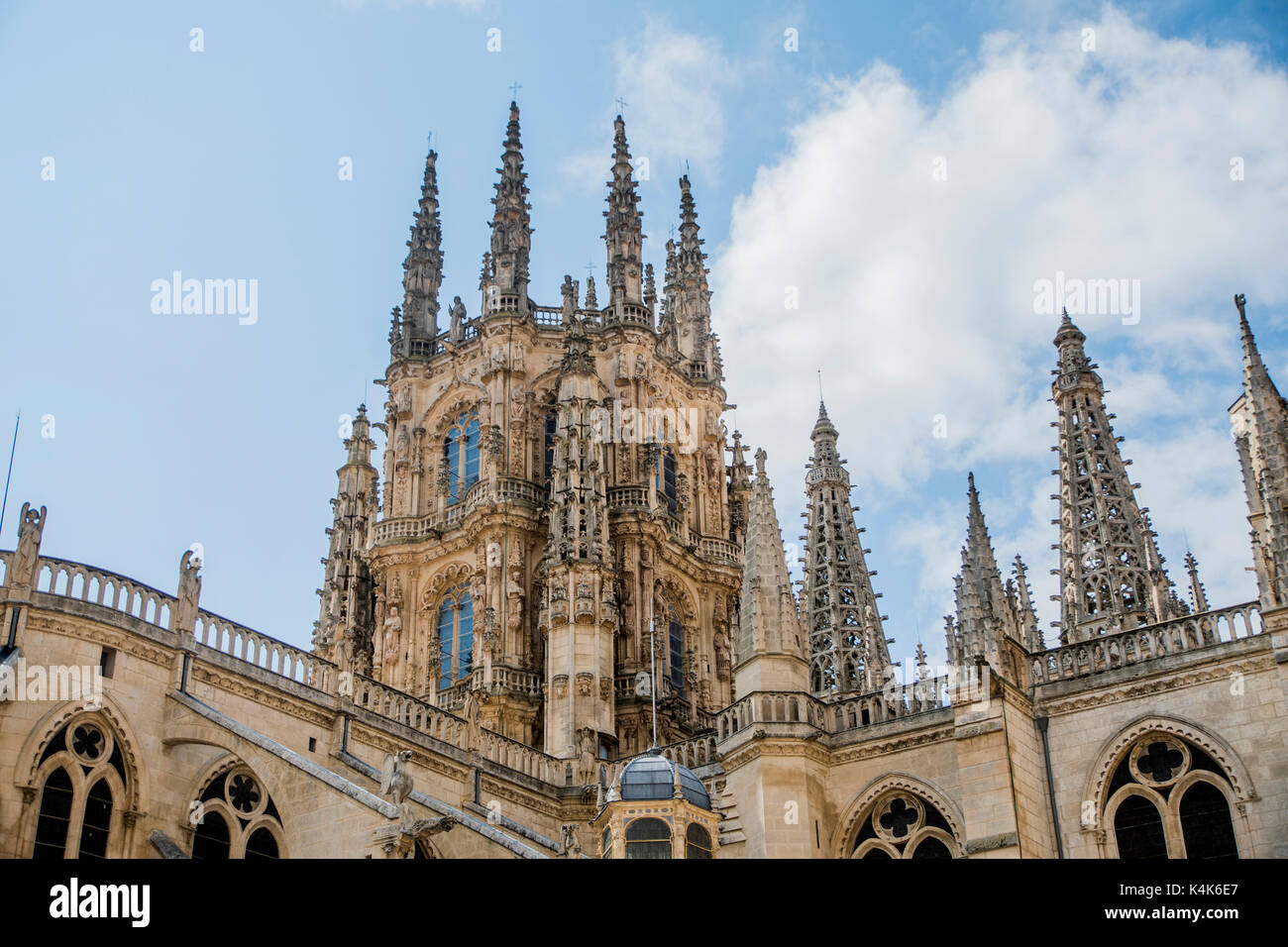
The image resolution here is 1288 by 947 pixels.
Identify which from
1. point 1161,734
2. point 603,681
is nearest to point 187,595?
point 603,681

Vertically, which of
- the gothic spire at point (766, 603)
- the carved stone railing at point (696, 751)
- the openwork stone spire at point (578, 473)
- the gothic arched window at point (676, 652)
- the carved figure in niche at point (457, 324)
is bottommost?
the carved stone railing at point (696, 751)

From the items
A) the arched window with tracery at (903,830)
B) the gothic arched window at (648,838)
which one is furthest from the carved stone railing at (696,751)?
the gothic arched window at (648,838)

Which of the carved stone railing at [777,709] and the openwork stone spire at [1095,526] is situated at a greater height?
the openwork stone spire at [1095,526]

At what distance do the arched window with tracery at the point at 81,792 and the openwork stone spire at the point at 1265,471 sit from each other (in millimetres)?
19881

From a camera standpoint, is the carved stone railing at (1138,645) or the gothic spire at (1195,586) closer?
the carved stone railing at (1138,645)

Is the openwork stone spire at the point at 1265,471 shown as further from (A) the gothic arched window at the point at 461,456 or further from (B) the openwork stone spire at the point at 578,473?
(A) the gothic arched window at the point at 461,456

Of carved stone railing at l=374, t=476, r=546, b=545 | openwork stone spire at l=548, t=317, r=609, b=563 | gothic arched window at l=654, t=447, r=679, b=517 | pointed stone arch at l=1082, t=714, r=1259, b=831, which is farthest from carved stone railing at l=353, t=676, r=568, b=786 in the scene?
pointed stone arch at l=1082, t=714, r=1259, b=831

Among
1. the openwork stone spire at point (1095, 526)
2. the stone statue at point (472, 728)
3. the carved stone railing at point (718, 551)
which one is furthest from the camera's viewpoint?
the carved stone railing at point (718, 551)

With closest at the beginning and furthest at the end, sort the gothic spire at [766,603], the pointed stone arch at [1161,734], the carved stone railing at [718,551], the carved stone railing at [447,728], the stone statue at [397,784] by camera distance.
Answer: the stone statue at [397,784] → the pointed stone arch at [1161,734] → the gothic spire at [766,603] → the carved stone railing at [447,728] → the carved stone railing at [718,551]

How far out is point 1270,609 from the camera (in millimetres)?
24188

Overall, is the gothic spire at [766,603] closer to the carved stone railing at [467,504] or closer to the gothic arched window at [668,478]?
the carved stone railing at [467,504]

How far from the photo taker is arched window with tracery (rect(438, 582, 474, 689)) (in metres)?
42.4

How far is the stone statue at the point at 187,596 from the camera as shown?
25031mm
